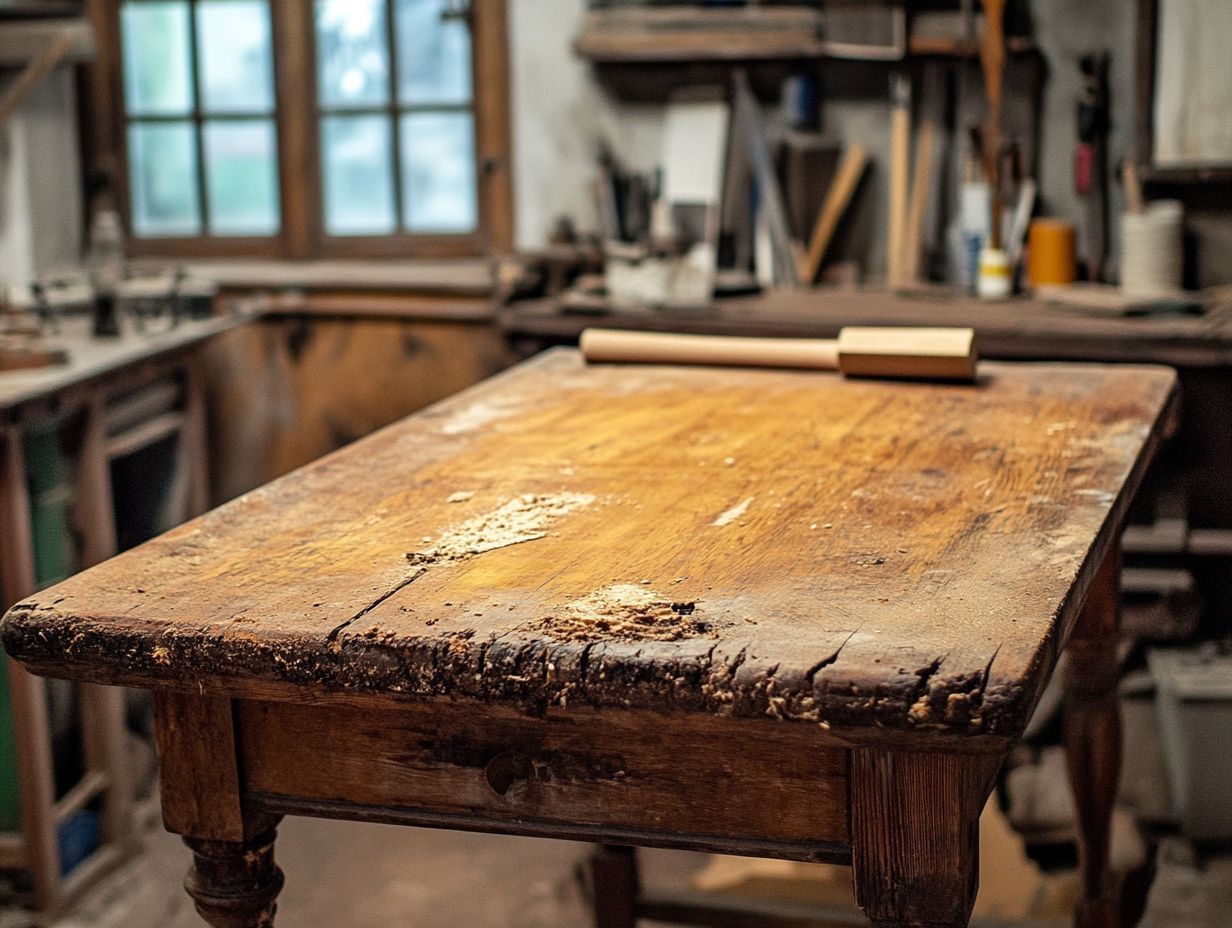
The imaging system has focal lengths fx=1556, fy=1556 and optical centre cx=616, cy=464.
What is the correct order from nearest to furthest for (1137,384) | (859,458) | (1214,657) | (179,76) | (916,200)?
(859,458), (1137,384), (1214,657), (916,200), (179,76)

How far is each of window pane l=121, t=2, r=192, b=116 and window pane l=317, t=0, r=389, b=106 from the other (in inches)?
15.7

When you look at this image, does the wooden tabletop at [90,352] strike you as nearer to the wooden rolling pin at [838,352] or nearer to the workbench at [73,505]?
the workbench at [73,505]

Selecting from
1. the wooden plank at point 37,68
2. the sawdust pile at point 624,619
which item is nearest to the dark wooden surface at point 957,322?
the wooden plank at point 37,68

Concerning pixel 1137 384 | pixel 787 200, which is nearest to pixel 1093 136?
pixel 787 200

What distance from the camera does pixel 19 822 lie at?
10.0ft

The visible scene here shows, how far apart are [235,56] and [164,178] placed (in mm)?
417

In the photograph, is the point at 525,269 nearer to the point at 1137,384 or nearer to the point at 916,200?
the point at 916,200

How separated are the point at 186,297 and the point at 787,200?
154cm

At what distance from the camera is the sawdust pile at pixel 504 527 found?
143 cm

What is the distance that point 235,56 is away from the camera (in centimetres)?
436

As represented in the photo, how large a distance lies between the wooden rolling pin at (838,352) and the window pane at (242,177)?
2238mm

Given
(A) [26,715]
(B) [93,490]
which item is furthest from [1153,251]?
(A) [26,715]

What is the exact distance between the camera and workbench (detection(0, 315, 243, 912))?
9.52ft

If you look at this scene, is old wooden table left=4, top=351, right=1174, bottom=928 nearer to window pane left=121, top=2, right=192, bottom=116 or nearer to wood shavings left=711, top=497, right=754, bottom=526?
wood shavings left=711, top=497, right=754, bottom=526
